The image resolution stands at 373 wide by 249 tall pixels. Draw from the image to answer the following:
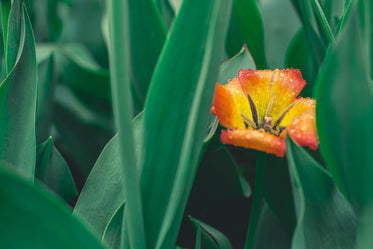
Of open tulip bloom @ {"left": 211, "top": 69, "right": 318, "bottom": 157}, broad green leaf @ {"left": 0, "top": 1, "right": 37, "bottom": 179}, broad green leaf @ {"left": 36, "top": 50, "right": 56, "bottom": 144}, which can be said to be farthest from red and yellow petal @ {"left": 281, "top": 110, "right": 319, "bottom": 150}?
broad green leaf @ {"left": 36, "top": 50, "right": 56, "bottom": 144}

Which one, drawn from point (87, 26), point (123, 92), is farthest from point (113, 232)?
point (87, 26)

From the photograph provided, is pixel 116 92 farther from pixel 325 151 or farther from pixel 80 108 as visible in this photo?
pixel 80 108

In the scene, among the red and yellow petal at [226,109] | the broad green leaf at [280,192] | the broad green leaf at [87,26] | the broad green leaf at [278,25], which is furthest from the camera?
the broad green leaf at [87,26]

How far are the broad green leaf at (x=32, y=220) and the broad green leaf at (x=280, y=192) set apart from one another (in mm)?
255

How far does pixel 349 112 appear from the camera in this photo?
0.28 m

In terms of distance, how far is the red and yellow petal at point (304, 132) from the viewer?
1.07 ft

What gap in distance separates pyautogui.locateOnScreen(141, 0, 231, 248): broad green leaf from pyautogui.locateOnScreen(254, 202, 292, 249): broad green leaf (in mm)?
212

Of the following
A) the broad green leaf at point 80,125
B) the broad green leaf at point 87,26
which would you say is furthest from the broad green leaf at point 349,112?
the broad green leaf at point 87,26

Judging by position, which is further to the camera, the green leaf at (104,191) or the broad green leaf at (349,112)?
the green leaf at (104,191)

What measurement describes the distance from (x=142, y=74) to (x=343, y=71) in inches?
10.4

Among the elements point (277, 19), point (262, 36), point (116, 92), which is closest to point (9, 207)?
point (116, 92)

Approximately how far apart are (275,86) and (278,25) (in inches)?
16.1

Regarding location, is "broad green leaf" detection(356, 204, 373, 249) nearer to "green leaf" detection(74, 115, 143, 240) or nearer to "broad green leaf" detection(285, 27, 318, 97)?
"green leaf" detection(74, 115, 143, 240)

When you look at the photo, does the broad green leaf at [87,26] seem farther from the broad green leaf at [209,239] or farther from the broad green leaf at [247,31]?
the broad green leaf at [209,239]
